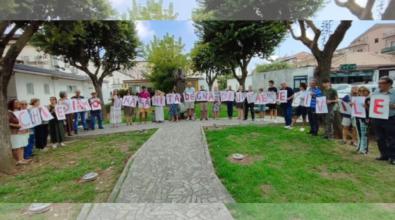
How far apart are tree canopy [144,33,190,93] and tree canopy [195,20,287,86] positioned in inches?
11.3

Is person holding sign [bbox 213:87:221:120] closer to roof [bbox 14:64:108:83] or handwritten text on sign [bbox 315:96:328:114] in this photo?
handwritten text on sign [bbox 315:96:328:114]

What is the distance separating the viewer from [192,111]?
266cm

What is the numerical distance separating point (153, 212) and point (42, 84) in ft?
5.73

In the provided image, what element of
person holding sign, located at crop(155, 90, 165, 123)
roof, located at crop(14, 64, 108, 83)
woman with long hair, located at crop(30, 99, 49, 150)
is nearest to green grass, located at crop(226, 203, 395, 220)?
person holding sign, located at crop(155, 90, 165, 123)

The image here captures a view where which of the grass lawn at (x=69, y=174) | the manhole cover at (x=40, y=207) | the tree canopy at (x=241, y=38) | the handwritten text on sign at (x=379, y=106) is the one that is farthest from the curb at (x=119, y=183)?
the handwritten text on sign at (x=379, y=106)

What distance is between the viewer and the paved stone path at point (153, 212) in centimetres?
195

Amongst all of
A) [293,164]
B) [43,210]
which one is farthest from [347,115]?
[43,210]

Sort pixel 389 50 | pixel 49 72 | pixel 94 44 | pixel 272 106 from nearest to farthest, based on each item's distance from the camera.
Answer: pixel 389 50
pixel 49 72
pixel 94 44
pixel 272 106

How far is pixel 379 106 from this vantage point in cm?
186

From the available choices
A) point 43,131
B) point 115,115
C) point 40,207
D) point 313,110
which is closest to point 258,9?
point 313,110

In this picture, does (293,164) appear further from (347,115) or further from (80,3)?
(80,3)

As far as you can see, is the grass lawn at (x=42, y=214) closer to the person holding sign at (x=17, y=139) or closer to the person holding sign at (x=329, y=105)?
the person holding sign at (x=17, y=139)

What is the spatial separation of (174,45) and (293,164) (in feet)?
6.15

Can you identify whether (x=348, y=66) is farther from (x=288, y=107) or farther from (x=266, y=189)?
(x=266, y=189)
